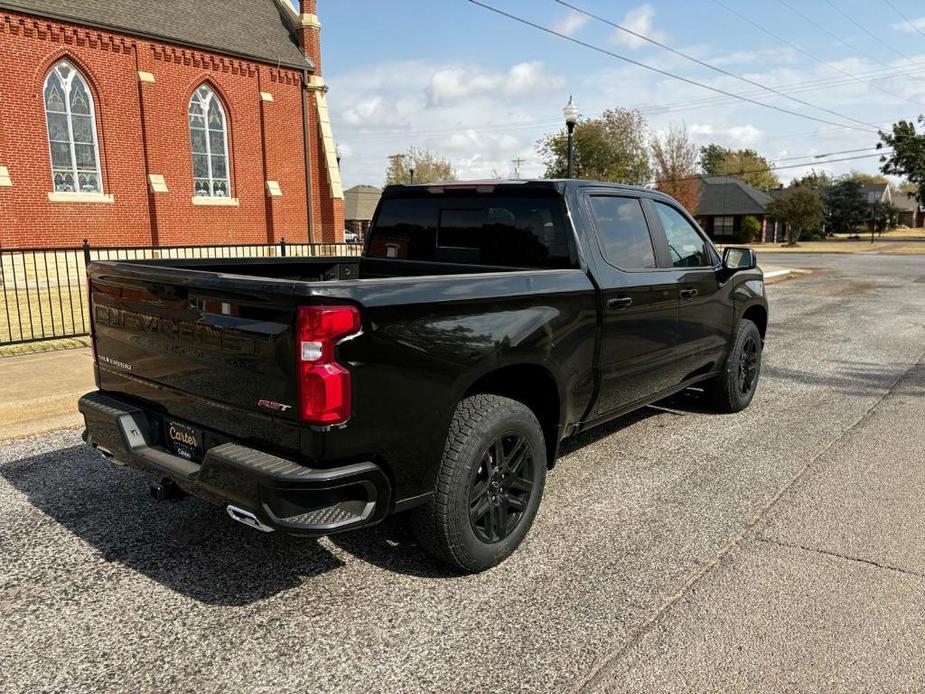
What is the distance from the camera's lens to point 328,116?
25359mm

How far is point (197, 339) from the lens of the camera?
316 centimetres

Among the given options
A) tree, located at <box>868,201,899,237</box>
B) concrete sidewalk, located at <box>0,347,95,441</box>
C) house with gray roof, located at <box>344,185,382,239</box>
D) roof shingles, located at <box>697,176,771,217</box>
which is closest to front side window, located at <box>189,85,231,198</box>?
concrete sidewalk, located at <box>0,347,95,441</box>

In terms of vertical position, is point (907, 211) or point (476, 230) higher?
point (907, 211)

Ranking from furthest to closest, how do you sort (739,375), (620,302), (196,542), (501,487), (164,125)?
(164,125) → (739,375) → (620,302) → (196,542) → (501,487)

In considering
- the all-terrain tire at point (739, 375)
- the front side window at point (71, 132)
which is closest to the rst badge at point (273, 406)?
the all-terrain tire at point (739, 375)

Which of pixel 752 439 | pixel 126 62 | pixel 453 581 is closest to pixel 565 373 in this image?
pixel 453 581

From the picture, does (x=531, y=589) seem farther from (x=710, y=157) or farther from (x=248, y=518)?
(x=710, y=157)

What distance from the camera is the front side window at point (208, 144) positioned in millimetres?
22172

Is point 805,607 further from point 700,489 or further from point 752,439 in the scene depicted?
point 752,439

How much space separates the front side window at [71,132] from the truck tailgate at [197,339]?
1834 centimetres

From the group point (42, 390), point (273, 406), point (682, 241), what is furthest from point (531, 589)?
point (42, 390)

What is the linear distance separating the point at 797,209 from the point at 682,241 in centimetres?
5441

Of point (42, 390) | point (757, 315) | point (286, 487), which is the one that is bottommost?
point (42, 390)

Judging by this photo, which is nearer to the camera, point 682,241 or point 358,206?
point 682,241
